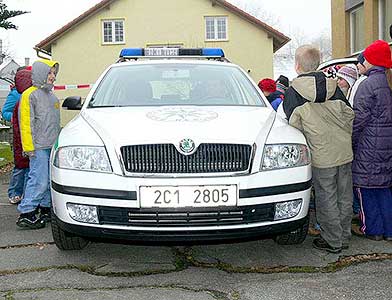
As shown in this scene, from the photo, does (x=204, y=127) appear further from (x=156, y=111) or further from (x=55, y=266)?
(x=55, y=266)

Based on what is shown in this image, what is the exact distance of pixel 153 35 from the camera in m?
30.0

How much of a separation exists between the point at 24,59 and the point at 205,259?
2797 inches

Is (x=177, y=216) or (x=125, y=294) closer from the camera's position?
(x=125, y=294)

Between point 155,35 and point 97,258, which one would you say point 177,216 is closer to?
point 97,258

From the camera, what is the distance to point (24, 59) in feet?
233

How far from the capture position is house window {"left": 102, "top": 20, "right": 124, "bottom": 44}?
99.5ft

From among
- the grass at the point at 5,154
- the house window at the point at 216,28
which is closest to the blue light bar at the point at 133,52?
the grass at the point at 5,154

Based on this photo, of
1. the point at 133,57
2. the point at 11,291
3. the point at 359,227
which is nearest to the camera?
the point at 11,291

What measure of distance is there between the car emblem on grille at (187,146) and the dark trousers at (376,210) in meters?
1.87

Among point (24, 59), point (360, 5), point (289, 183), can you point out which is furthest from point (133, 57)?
point (24, 59)

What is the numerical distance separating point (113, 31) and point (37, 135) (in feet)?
84.4

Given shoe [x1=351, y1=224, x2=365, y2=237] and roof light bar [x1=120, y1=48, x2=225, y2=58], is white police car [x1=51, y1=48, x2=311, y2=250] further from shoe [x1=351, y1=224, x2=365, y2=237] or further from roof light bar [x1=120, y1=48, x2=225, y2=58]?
roof light bar [x1=120, y1=48, x2=225, y2=58]

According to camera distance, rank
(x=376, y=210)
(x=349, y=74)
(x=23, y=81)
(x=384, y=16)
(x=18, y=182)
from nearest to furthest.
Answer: (x=376, y=210) < (x=349, y=74) < (x=23, y=81) < (x=18, y=182) < (x=384, y=16)

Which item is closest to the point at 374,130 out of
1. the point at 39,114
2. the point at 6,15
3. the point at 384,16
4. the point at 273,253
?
the point at 273,253
